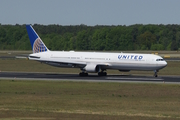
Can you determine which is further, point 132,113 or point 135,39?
point 135,39

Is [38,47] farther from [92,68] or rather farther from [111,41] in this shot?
[111,41]

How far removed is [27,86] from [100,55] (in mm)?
18145

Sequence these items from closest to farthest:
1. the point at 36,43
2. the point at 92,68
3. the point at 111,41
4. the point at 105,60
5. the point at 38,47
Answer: the point at 92,68
the point at 105,60
the point at 38,47
the point at 36,43
the point at 111,41

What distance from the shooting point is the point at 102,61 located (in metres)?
66.1

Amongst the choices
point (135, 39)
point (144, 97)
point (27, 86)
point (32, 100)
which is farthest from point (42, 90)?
point (135, 39)

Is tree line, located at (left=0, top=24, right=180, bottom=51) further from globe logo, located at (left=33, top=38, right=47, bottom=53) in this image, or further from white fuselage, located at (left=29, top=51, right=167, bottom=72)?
white fuselage, located at (left=29, top=51, right=167, bottom=72)

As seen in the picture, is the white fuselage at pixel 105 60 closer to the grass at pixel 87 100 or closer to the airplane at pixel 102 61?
the airplane at pixel 102 61

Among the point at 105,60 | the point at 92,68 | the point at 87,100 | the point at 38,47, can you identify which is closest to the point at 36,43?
the point at 38,47

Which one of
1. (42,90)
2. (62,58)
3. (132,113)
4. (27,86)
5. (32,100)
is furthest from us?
(62,58)

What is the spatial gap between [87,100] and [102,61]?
26717mm

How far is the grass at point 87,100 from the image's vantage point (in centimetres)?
3091

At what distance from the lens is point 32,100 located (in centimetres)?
3928

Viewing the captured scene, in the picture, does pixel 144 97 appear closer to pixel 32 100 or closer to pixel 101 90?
pixel 101 90

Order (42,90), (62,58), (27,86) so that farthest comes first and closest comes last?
(62,58)
(27,86)
(42,90)
